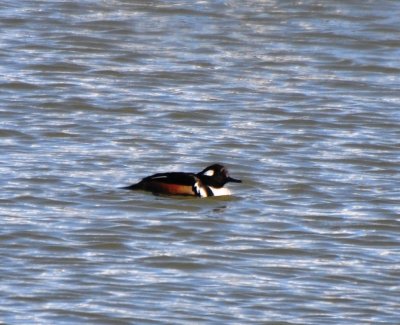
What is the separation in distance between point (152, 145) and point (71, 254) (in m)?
3.91

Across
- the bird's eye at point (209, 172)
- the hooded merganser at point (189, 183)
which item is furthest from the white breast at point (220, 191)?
the bird's eye at point (209, 172)

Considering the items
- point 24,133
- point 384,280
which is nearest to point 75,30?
point 24,133

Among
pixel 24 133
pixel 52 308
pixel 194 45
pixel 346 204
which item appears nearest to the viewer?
pixel 52 308

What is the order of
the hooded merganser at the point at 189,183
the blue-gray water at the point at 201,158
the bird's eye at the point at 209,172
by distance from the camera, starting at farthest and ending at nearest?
the bird's eye at the point at 209,172, the hooded merganser at the point at 189,183, the blue-gray water at the point at 201,158

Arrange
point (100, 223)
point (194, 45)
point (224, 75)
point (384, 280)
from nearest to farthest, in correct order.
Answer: point (384, 280)
point (100, 223)
point (224, 75)
point (194, 45)

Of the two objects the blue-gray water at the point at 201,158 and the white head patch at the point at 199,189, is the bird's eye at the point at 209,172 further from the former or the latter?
the blue-gray water at the point at 201,158

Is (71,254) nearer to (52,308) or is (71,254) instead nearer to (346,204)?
(52,308)

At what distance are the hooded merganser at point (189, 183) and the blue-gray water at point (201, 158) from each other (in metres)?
0.11

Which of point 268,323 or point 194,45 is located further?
point 194,45

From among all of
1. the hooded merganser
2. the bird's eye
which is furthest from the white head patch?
the bird's eye

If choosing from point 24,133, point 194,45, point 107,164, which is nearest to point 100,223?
point 107,164

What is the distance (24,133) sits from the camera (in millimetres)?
15055

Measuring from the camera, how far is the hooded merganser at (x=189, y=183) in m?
13.0

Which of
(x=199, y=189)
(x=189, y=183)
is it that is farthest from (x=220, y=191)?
(x=189, y=183)
